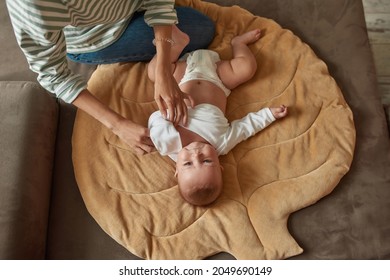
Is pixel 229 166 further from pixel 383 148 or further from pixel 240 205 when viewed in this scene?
pixel 383 148

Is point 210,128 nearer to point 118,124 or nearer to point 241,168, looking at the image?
point 241,168

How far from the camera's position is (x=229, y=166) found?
55.8 inches

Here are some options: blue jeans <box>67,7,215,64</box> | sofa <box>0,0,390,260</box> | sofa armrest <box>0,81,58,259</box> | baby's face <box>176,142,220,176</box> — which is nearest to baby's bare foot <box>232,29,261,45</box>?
blue jeans <box>67,7,215,64</box>

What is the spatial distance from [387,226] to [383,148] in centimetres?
27

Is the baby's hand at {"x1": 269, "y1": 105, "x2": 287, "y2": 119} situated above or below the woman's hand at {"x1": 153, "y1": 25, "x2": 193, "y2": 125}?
below

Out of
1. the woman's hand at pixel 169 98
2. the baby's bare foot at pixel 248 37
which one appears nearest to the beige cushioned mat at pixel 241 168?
the baby's bare foot at pixel 248 37

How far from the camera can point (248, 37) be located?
159 cm

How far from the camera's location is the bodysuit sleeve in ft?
4.62

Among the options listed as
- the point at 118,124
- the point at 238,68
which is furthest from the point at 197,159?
the point at 238,68

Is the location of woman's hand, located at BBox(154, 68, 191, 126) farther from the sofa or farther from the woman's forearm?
the sofa

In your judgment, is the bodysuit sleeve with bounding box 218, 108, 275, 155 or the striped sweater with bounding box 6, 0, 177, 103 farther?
the bodysuit sleeve with bounding box 218, 108, 275, 155
